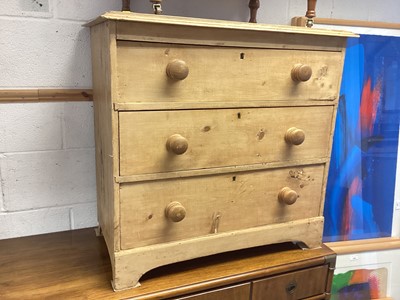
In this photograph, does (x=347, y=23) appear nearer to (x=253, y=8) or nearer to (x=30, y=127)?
(x=253, y=8)

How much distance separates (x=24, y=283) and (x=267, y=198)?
2.29 feet

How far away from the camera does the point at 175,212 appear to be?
3.09 feet

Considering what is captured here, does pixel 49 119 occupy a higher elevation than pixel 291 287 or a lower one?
higher

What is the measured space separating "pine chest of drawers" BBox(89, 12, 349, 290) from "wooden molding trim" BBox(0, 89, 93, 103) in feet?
0.34

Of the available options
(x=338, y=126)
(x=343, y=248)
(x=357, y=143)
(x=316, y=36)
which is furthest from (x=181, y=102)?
(x=343, y=248)

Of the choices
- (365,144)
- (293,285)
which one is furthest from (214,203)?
(365,144)

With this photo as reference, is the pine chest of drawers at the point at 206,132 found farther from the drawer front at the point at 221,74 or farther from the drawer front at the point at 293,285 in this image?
the drawer front at the point at 293,285

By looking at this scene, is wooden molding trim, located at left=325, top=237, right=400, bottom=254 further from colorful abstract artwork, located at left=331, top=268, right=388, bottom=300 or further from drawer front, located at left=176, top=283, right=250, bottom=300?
drawer front, located at left=176, top=283, right=250, bottom=300

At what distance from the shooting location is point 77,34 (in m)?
1.18

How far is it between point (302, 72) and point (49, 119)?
80cm

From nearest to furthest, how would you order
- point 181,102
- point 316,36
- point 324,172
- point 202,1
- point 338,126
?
point 181,102
point 316,36
point 324,172
point 202,1
point 338,126

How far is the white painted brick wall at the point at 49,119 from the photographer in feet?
3.71

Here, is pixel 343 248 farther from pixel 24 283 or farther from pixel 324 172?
pixel 24 283

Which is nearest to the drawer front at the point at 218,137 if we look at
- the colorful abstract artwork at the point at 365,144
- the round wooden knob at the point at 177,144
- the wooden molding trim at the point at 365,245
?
the round wooden knob at the point at 177,144
